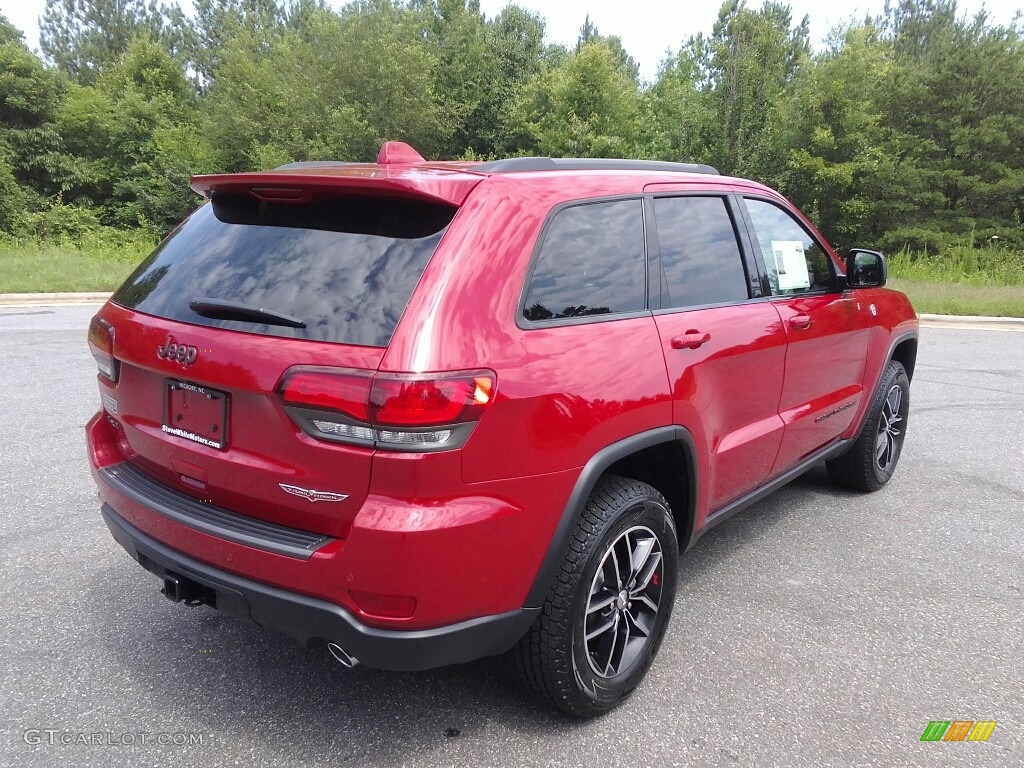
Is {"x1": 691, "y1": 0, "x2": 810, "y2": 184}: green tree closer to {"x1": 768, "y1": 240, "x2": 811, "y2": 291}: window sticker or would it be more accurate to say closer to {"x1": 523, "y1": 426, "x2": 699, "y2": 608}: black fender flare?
{"x1": 768, "y1": 240, "x2": 811, "y2": 291}: window sticker

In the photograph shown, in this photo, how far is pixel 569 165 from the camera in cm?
259

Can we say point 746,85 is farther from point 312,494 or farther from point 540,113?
point 312,494

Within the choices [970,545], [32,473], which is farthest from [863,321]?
[32,473]

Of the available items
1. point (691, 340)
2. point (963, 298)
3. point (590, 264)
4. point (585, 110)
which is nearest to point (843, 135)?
point (585, 110)

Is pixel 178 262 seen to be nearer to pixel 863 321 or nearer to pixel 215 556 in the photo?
pixel 215 556

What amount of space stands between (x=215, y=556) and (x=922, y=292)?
55.9ft

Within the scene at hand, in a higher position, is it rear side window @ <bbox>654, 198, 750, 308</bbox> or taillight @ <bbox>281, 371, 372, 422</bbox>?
rear side window @ <bbox>654, 198, 750, 308</bbox>

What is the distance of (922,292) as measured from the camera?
52.6ft

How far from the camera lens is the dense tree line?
82.2ft

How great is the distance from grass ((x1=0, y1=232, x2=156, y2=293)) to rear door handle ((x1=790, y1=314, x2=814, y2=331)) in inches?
539

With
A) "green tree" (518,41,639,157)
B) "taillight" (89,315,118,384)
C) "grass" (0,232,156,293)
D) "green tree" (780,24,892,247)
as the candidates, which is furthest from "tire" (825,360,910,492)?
"green tree" (518,41,639,157)

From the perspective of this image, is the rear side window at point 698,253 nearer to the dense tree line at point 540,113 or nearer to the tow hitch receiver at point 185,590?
the tow hitch receiver at point 185,590

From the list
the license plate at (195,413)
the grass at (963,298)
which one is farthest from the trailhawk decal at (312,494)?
the grass at (963,298)

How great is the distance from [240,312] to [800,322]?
2.44 m
